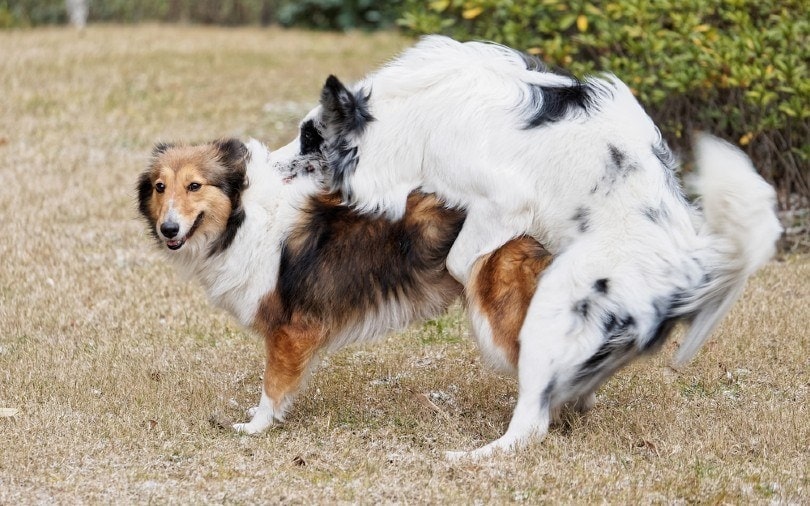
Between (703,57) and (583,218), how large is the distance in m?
3.65

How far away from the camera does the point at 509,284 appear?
4465 millimetres

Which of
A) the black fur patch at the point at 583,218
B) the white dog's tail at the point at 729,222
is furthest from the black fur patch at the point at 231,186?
the white dog's tail at the point at 729,222

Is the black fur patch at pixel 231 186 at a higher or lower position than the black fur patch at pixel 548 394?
higher

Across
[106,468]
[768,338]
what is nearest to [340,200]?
[106,468]

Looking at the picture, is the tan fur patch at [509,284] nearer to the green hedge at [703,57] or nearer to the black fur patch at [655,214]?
the black fur patch at [655,214]

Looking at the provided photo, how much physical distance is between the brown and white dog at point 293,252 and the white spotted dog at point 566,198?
14cm

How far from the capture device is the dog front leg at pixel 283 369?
191 inches

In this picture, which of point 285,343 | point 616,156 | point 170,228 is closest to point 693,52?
point 616,156

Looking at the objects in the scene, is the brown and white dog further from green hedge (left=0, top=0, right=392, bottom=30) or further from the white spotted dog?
green hedge (left=0, top=0, right=392, bottom=30)

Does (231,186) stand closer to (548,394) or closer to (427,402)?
(427,402)

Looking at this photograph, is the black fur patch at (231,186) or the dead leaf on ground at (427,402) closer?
the black fur patch at (231,186)

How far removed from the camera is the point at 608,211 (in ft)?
14.1

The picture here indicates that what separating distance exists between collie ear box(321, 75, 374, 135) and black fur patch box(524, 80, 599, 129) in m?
0.69

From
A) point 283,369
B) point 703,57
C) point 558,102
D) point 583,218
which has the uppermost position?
point 558,102
